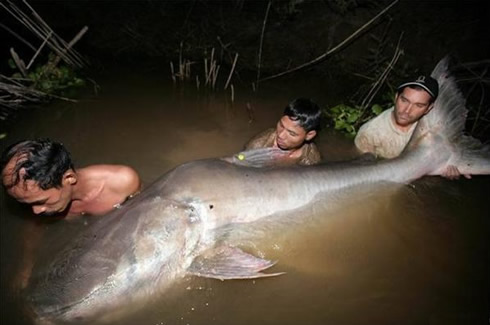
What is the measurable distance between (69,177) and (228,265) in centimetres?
140

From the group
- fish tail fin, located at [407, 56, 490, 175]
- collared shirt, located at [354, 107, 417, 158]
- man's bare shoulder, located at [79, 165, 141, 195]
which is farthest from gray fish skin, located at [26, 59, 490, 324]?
collared shirt, located at [354, 107, 417, 158]

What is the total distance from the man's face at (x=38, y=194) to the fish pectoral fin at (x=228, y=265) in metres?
1.13

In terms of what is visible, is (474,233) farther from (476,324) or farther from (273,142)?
(273,142)

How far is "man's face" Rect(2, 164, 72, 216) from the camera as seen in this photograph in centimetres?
261

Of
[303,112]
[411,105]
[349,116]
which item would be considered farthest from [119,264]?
[349,116]

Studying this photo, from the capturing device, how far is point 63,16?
835 centimetres

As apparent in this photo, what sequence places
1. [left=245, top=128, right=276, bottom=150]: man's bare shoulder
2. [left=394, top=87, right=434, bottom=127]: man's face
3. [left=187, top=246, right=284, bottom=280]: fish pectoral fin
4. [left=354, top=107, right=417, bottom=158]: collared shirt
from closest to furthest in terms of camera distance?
1. [left=187, top=246, right=284, bottom=280]: fish pectoral fin
2. [left=394, top=87, right=434, bottom=127]: man's face
3. [left=245, top=128, right=276, bottom=150]: man's bare shoulder
4. [left=354, top=107, right=417, bottom=158]: collared shirt

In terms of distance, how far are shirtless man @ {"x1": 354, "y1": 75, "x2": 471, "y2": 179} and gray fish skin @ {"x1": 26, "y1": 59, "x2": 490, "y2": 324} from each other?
94cm

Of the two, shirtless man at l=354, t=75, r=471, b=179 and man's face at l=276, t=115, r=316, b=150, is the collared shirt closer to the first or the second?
shirtless man at l=354, t=75, r=471, b=179

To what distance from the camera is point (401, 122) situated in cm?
441

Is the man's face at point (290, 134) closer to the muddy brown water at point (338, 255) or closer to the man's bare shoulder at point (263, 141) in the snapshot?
the man's bare shoulder at point (263, 141)

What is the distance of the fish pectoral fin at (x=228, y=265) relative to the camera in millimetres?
2729

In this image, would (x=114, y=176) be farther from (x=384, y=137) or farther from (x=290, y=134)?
(x=384, y=137)

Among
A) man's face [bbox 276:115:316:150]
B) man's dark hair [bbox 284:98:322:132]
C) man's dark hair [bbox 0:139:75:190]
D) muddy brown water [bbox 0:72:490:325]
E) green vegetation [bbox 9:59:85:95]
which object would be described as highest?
green vegetation [bbox 9:59:85:95]
